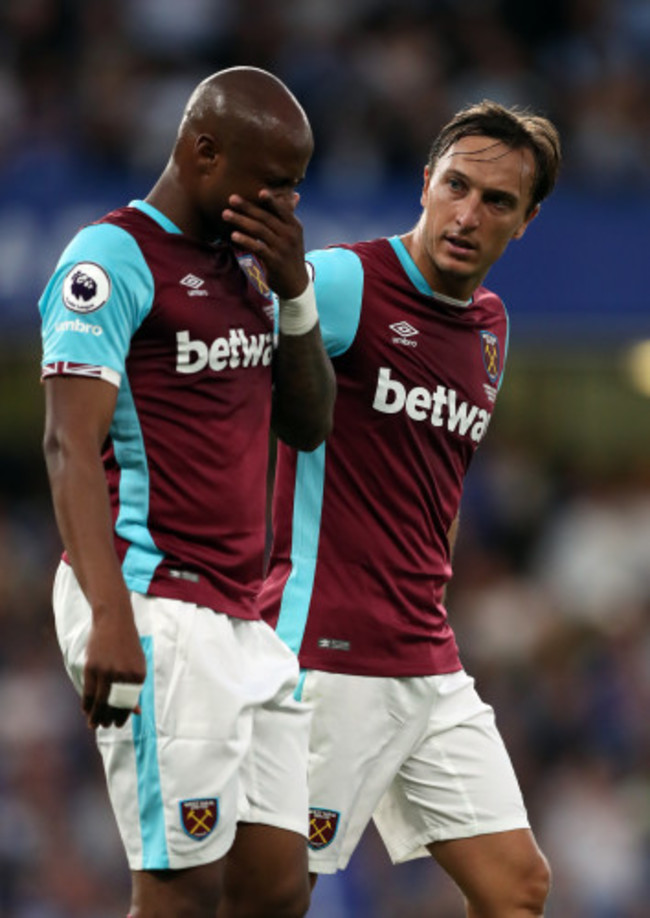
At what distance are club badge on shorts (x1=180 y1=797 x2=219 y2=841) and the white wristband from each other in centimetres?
102

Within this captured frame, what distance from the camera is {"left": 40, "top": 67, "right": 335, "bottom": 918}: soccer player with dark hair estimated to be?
3.71 m

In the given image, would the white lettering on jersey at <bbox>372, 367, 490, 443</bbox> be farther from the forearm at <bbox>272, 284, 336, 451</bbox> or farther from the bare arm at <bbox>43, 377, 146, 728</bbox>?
the bare arm at <bbox>43, 377, 146, 728</bbox>

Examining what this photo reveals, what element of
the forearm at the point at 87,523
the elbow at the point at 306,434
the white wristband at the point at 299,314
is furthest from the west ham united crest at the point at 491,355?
the forearm at the point at 87,523

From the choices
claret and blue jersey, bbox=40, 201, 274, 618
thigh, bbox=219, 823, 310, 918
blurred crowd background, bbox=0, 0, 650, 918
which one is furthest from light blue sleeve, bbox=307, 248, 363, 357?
blurred crowd background, bbox=0, 0, 650, 918

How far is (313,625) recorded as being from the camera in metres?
4.65

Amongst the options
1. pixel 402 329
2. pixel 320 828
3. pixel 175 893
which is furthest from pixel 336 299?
pixel 175 893

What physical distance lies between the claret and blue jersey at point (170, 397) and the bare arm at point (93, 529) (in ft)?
0.32

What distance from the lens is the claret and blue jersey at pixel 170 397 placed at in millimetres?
3771

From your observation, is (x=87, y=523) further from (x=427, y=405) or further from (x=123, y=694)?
(x=427, y=405)

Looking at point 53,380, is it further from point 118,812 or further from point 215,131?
point 118,812

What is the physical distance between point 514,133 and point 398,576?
123 centimetres

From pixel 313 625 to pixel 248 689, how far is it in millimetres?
702

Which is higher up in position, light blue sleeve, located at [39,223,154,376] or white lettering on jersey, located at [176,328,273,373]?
light blue sleeve, located at [39,223,154,376]

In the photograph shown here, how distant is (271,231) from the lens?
3.87 m
